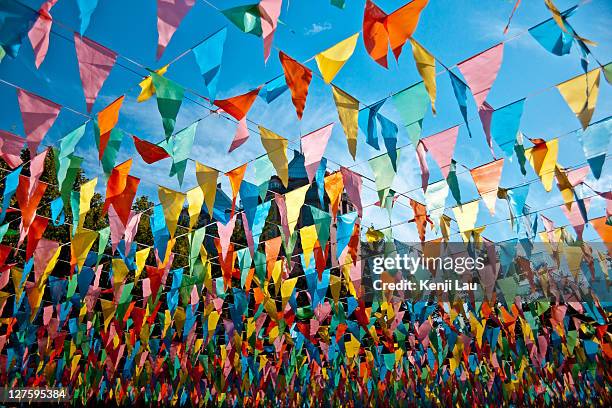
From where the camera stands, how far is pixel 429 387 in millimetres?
12602

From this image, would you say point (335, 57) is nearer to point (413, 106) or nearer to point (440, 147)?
point (413, 106)

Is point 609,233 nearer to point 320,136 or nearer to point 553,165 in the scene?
point 553,165

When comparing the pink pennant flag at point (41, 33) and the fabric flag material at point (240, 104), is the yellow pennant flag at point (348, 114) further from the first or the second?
the pink pennant flag at point (41, 33)

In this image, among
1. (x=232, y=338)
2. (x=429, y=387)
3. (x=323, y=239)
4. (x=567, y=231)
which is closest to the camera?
(x=323, y=239)

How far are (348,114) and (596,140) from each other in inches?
93.9

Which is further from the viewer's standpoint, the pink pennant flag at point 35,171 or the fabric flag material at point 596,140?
the pink pennant flag at point 35,171

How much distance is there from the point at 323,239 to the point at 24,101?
10.6 ft

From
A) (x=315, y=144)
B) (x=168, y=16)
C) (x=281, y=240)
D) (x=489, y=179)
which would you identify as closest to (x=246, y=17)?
(x=168, y=16)

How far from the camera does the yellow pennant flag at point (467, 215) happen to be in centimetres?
543

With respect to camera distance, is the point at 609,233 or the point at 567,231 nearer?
the point at 609,233

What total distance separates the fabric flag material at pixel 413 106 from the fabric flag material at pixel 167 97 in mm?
1759

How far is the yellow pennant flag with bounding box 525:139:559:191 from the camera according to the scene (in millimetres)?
4418

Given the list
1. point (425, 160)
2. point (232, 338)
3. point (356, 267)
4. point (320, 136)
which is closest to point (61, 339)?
point (232, 338)

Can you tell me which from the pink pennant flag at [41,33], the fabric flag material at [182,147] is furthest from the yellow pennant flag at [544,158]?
the pink pennant flag at [41,33]
